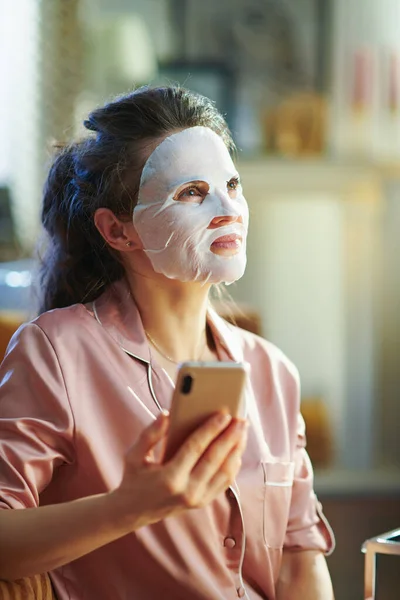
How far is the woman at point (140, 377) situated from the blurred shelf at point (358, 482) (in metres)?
2.11

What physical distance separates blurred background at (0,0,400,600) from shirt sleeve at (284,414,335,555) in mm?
2274

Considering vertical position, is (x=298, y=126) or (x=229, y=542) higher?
(x=298, y=126)

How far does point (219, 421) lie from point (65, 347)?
1.04 ft

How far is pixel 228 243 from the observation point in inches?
48.7

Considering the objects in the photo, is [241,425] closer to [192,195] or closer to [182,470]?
[182,470]

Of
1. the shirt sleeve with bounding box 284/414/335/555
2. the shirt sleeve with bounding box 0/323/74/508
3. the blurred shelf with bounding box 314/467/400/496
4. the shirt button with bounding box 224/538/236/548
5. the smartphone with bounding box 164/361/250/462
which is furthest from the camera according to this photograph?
the blurred shelf with bounding box 314/467/400/496

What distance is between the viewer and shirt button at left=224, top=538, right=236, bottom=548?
1.20 metres

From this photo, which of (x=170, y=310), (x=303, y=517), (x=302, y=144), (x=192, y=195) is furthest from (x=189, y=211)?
(x=302, y=144)

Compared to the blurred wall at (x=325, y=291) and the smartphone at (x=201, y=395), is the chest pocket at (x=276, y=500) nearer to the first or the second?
the smartphone at (x=201, y=395)

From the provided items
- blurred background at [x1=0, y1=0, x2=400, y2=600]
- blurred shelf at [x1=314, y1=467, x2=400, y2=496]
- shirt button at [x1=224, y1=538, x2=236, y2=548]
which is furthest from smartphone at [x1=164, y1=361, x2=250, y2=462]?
blurred background at [x1=0, y1=0, x2=400, y2=600]

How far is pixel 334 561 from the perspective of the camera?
255 centimetres

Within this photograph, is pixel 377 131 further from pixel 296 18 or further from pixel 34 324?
pixel 34 324

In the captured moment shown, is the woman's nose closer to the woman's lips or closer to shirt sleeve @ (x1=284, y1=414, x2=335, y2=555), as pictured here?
the woman's lips

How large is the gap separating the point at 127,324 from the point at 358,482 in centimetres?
253
